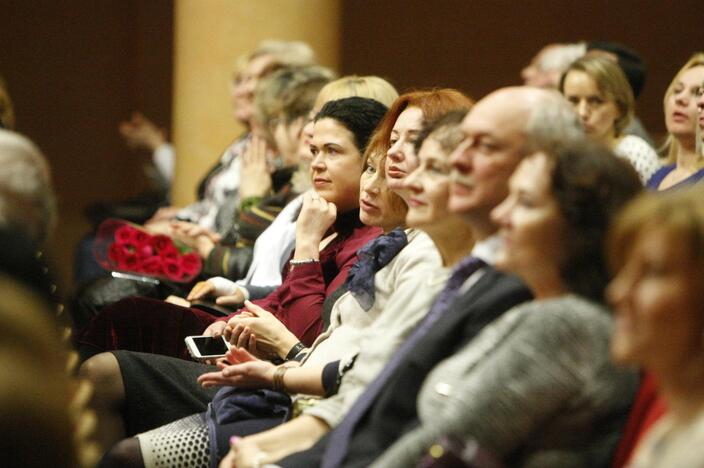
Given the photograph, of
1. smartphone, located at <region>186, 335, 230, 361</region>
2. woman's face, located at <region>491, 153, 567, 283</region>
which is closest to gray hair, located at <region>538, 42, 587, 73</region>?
smartphone, located at <region>186, 335, 230, 361</region>

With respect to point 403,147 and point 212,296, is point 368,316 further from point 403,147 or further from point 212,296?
point 212,296

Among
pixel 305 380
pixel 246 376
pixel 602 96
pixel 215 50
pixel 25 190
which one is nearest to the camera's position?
pixel 25 190

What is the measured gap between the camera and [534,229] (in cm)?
233

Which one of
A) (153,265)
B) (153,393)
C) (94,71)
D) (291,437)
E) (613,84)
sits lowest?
(94,71)

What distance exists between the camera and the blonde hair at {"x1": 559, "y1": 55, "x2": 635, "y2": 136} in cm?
548

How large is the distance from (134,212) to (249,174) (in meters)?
2.14

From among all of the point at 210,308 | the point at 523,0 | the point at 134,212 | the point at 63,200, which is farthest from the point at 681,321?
the point at 63,200

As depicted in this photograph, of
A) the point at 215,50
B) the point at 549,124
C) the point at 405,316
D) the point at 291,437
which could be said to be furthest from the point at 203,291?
the point at 215,50

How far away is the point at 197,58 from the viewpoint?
7.32 metres

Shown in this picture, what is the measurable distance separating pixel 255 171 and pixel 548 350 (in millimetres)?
3709

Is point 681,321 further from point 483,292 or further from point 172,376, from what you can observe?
point 172,376

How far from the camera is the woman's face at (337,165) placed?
4168 mm

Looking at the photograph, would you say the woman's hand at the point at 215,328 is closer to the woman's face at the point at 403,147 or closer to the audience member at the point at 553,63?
the woman's face at the point at 403,147

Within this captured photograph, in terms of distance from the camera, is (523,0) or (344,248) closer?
(344,248)
